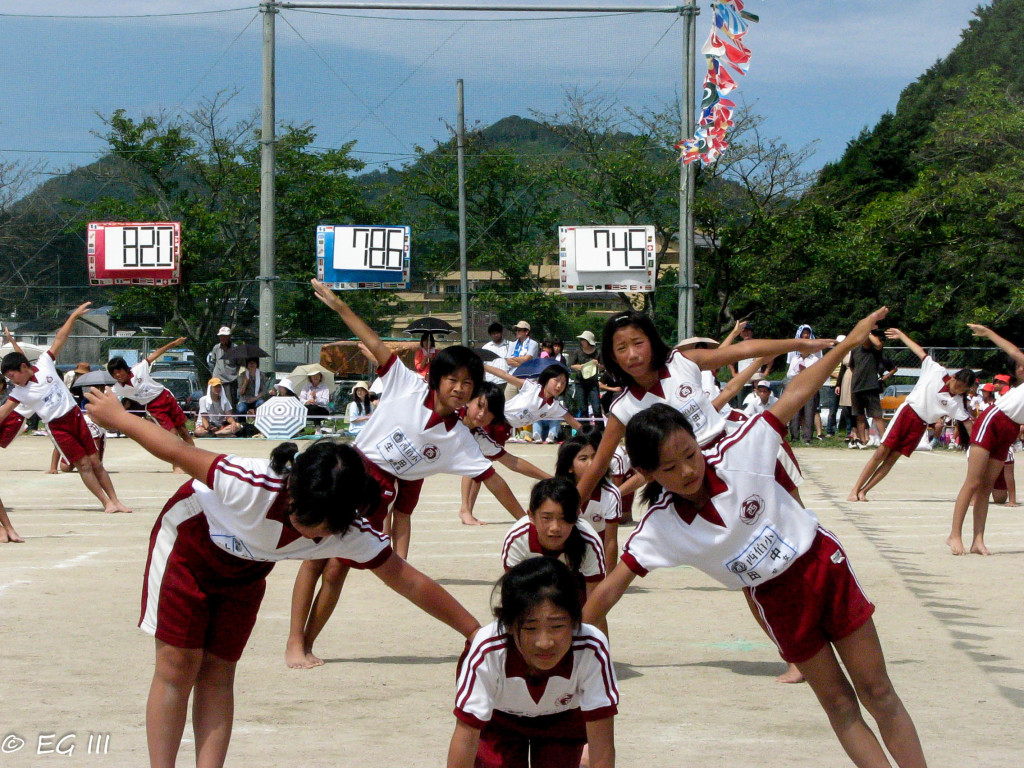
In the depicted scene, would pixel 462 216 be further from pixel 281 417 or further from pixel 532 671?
pixel 532 671

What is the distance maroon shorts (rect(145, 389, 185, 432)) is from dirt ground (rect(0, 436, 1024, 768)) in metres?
4.99

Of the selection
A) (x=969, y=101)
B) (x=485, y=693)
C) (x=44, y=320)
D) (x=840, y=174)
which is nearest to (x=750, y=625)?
(x=485, y=693)

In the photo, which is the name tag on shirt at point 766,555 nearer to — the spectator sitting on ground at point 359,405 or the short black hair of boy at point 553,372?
the short black hair of boy at point 553,372

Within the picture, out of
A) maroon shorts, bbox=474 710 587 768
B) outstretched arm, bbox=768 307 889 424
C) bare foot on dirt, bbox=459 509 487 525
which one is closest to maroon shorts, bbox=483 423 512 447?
bare foot on dirt, bbox=459 509 487 525

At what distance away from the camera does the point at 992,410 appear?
9.12 m

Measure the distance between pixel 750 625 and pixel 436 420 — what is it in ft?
7.14

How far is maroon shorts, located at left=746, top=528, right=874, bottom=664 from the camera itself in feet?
12.8

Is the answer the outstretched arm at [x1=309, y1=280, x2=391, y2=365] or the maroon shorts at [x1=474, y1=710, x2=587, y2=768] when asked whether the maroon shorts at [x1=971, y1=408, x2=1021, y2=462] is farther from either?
the maroon shorts at [x1=474, y1=710, x2=587, y2=768]

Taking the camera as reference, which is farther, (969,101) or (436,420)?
(969,101)

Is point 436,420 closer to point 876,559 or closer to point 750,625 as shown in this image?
point 750,625

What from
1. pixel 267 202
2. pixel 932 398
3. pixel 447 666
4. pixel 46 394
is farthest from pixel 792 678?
pixel 267 202

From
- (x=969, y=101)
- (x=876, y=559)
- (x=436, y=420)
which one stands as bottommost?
(x=876, y=559)

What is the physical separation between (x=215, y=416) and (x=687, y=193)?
931 cm

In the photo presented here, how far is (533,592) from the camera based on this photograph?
354 cm
